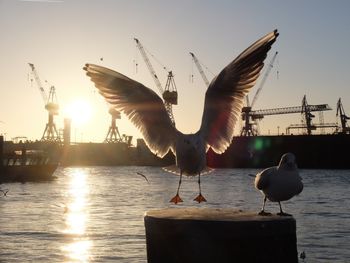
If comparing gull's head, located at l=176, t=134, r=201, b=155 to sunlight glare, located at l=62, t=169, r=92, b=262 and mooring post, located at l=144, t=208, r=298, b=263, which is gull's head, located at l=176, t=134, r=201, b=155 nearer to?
mooring post, located at l=144, t=208, r=298, b=263

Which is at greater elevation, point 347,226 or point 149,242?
point 149,242

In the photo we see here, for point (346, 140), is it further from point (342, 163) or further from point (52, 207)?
point (52, 207)

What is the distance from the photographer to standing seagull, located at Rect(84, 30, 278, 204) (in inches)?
390

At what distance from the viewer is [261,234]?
6969 mm

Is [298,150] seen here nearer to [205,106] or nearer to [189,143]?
[205,106]

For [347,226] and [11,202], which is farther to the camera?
[11,202]

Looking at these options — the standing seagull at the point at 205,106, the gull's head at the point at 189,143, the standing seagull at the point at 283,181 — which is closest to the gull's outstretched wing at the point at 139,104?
the standing seagull at the point at 205,106

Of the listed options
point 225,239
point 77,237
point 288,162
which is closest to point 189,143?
point 288,162

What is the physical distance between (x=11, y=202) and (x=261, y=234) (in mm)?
34941

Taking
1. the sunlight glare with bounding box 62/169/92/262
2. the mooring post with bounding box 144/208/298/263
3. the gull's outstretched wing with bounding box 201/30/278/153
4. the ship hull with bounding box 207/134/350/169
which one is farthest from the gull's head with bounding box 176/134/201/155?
the ship hull with bounding box 207/134/350/169

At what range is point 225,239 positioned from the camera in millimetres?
6883

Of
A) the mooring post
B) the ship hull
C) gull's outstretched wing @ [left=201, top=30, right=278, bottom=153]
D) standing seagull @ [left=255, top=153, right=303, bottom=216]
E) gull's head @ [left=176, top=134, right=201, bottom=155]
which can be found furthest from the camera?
the ship hull

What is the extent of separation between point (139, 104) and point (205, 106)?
47.4 inches

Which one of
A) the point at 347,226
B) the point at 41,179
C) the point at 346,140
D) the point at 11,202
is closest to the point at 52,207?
the point at 11,202
